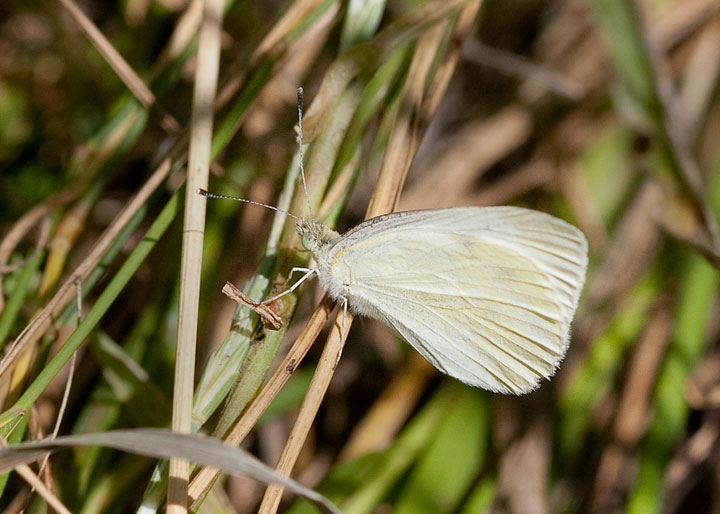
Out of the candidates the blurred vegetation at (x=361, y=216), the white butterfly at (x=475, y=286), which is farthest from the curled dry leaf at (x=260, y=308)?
the white butterfly at (x=475, y=286)

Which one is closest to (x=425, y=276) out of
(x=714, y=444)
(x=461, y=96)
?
(x=714, y=444)

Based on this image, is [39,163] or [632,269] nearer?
[39,163]

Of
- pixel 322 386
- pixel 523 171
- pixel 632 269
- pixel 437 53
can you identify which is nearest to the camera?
pixel 322 386

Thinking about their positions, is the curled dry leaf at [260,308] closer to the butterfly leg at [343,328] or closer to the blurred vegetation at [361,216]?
the blurred vegetation at [361,216]

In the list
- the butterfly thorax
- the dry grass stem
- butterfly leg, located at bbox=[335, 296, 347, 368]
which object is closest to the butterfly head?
the butterfly thorax

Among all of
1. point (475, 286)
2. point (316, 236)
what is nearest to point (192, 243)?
point (316, 236)

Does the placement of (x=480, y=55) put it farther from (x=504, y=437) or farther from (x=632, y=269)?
(x=504, y=437)
